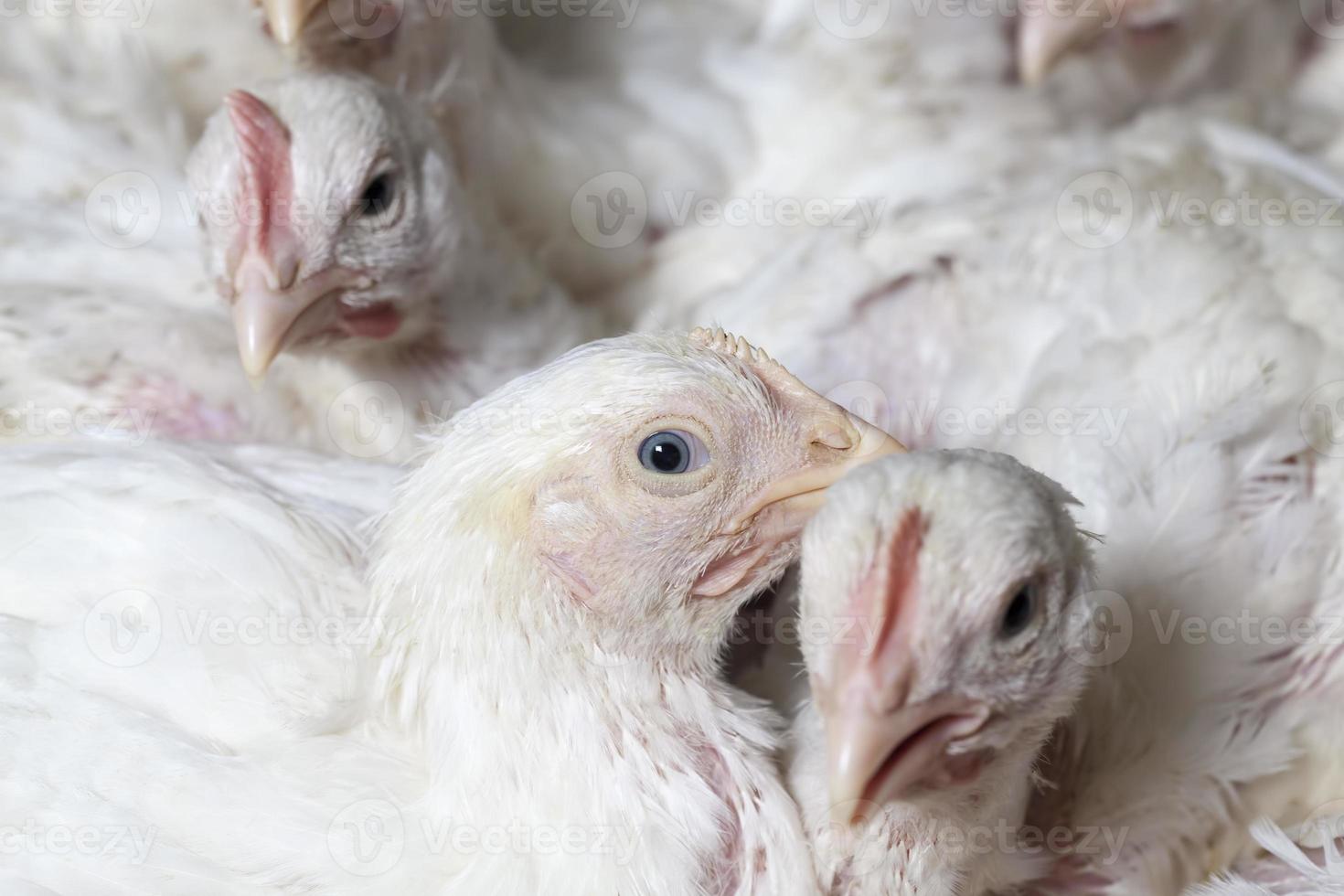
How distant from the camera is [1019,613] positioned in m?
1.41

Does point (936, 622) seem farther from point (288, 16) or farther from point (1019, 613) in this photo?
point (288, 16)

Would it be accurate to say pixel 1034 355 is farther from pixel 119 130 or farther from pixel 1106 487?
pixel 119 130

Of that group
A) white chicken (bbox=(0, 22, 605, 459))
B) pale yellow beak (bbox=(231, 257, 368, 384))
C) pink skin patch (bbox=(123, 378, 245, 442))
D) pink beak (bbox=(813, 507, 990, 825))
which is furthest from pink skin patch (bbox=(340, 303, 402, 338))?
pink beak (bbox=(813, 507, 990, 825))

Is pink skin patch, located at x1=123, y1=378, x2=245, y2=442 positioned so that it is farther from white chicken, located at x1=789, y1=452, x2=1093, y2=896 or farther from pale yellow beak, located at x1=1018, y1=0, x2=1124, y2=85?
pale yellow beak, located at x1=1018, y1=0, x2=1124, y2=85

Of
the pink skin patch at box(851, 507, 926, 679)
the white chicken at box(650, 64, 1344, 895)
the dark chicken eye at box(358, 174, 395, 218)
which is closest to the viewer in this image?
the pink skin patch at box(851, 507, 926, 679)

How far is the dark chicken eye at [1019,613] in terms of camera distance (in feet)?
4.57

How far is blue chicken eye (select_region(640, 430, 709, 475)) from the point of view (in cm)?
159

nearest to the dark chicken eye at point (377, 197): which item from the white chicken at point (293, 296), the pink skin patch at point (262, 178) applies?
the white chicken at point (293, 296)

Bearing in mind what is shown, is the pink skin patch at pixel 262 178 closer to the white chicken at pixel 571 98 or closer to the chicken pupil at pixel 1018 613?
the white chicken at pixel 571 98

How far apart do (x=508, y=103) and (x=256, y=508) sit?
1.09 meters

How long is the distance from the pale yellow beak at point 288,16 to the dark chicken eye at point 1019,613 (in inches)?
52.6

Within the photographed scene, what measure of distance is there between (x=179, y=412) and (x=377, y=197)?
0.44 m

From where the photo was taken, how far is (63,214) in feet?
8.02

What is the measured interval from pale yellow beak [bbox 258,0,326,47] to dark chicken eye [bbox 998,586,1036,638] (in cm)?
134
